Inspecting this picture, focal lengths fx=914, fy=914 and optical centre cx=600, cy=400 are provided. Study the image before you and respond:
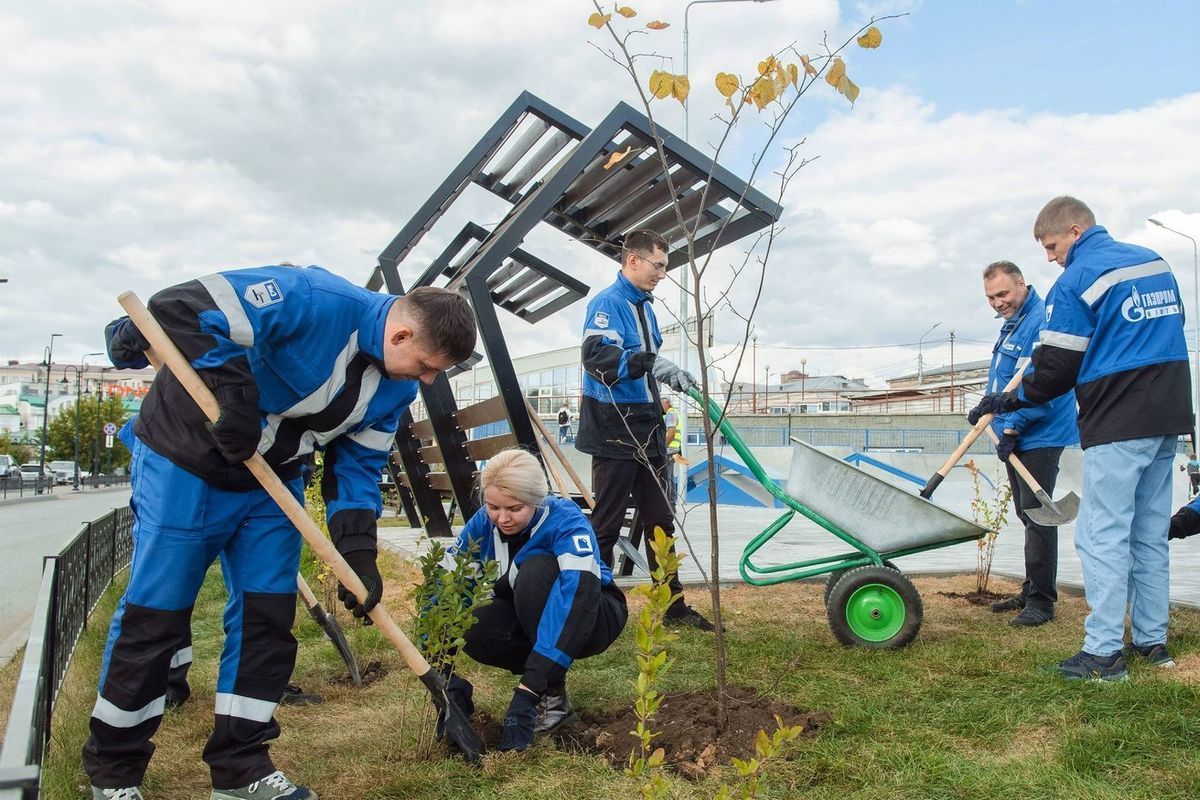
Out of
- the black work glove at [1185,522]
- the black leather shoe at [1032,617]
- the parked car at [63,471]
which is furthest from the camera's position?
the parked car at [63,471]

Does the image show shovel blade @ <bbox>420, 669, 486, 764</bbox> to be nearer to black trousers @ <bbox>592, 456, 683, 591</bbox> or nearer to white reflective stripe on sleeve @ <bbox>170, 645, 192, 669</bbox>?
white reflective stripe on sleeve @ <bbox>170, 645, 192, 669</bbox>

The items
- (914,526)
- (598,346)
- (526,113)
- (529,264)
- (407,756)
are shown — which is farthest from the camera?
(529,264)

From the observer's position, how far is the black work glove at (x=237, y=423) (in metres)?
2.34

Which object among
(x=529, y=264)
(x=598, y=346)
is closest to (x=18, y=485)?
(x=529, y=264)

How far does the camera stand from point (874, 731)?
2818 millimetres

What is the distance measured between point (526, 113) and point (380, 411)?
3.18 meters

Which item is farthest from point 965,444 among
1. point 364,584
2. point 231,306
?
point 231,306

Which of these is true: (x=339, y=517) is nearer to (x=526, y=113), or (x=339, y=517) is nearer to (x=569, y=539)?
(x=569, y=539)

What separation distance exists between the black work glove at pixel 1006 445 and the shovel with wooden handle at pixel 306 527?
3.05 metres

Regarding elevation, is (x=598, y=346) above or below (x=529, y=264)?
below

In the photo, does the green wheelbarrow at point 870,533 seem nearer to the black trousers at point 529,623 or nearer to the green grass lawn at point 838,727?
the green grass lawn at point 838,727

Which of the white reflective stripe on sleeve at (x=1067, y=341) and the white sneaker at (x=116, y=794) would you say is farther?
the white reflective stripe on sleeve at (x=1067, y=341)

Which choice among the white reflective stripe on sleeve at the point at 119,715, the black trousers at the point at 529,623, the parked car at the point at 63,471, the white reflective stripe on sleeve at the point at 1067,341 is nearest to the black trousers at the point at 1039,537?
the white reflective stripe on sleeve at the point at 1067,341

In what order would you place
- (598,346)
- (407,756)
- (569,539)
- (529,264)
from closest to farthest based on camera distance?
1. (407,756)
2. (569,539)
3. (598,346)
4. (529,264)
